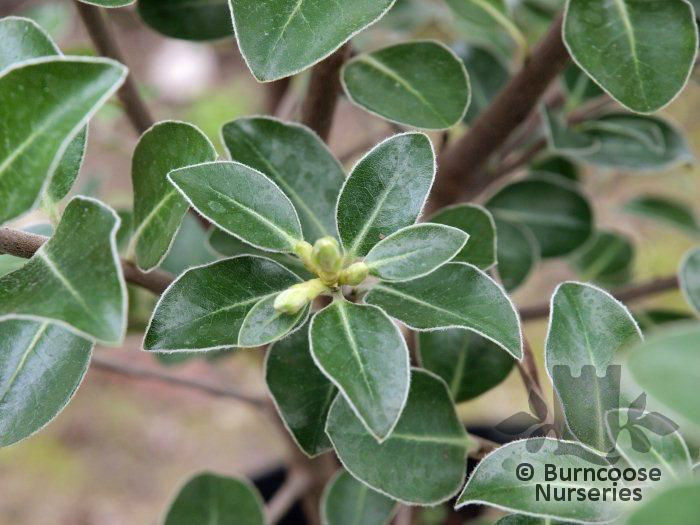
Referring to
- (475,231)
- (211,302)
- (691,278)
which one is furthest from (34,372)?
(691,278)

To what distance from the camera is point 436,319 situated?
49 cm

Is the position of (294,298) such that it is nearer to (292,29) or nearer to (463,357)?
(292,29)

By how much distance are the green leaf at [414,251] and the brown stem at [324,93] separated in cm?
20

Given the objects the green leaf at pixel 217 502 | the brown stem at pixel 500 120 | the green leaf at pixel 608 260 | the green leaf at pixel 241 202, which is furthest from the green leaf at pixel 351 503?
the green leaf at pixel 608 260

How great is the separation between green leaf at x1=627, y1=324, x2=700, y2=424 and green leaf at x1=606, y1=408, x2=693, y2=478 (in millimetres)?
171

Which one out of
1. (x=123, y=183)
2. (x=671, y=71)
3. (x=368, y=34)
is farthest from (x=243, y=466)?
(x=671, y=71)

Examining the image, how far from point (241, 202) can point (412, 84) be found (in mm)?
247

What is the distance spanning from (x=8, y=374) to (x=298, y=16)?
0.32 m

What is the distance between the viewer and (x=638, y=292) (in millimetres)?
917

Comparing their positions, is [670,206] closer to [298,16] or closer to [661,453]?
[661,453]

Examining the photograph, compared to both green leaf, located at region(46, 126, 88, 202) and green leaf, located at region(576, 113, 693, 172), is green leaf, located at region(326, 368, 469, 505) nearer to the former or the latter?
green leaf, located at region(46, 126, 88, 202)

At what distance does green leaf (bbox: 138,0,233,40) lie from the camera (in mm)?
757

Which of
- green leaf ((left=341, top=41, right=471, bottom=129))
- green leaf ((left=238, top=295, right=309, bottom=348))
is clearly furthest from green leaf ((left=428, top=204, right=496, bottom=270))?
green leaf ((left=238, top=295, right=309, bottom=348))

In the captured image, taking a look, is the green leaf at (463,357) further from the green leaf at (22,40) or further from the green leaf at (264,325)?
the green leaf at (22,40)
